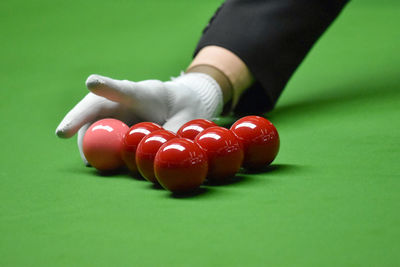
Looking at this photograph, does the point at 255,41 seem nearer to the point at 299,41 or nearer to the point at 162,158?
the point at 299,41

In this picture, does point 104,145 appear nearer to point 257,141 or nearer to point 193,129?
point 193,129

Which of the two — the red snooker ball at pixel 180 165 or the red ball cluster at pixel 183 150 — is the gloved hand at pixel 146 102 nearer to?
the red ball cluster at pixel 183 150

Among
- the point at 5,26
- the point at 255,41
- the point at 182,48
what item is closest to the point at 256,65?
the point at 255,41

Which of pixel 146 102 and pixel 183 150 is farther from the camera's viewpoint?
pixel 146 102

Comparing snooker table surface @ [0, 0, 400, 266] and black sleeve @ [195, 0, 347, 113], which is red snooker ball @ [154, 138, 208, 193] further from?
black sleeve @ [195, 0, 347, 113]

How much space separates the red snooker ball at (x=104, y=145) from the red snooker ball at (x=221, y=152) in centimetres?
22

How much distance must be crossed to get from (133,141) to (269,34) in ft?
2.69

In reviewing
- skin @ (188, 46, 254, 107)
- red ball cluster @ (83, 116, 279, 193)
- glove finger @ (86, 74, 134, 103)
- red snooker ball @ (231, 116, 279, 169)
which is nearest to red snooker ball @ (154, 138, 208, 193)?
red ball cluster @ (83, 116, 279, 193)

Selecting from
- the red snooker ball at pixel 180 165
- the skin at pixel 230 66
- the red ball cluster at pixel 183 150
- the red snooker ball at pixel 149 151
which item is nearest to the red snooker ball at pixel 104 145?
the red ball cluster at pixel 183 150

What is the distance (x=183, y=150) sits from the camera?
1.12m

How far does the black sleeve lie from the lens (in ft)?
6.33

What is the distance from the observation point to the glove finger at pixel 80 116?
4.66 ft

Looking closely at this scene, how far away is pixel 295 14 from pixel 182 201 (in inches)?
42.1

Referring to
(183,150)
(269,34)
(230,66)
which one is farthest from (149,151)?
(269,34)
